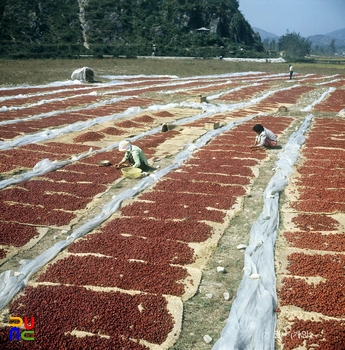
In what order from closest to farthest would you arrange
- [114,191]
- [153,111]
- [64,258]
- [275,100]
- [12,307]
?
[12,307], [64,258], [114,191], [153,111], [275,100]

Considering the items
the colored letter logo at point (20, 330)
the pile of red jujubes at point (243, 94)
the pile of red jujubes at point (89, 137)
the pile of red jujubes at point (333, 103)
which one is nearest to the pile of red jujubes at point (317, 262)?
the colored letter logo at point (20, 330)

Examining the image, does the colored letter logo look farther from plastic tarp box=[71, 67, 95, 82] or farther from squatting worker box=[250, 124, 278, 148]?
plastic tarp box=[71, 67, 95, 82]

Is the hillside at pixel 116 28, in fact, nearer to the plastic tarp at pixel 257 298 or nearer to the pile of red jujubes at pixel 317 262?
the pile of red jujubes at pixel 317 262

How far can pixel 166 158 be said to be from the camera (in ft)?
36.8

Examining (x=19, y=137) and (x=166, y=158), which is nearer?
(x=166, y=158)

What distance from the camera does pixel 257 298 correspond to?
4.52 m

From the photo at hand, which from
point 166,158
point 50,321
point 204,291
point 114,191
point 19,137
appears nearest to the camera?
point 50,321

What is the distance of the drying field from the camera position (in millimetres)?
4090

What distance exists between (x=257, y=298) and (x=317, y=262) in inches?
49.5

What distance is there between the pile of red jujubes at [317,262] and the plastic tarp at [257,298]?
0.20 m

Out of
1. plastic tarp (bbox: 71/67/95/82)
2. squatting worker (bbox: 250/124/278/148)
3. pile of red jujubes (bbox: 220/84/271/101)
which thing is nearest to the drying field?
squatting worker (bbox: 250/124/278/148)

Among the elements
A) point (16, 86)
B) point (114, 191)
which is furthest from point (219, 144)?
Answer: point (16, 86)

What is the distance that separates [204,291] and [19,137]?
10.1 m

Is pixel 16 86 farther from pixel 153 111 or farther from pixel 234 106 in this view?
pixel 234 106
